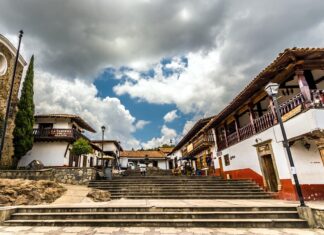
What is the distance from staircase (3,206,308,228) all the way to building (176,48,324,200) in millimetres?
3142

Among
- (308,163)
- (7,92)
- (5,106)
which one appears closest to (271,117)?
(308,163)

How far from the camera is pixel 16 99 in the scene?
714 inches

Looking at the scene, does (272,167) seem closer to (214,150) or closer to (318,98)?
(318,98)

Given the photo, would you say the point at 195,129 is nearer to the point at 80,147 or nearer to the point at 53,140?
the point at 80,147

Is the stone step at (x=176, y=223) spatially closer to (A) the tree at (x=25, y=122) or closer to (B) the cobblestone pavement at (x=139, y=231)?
(B) the cobblestone pavement at (x=139, y=231)

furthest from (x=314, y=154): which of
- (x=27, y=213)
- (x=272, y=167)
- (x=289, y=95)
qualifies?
(x=27, y=213)

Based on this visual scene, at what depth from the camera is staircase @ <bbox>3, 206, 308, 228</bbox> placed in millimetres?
5918

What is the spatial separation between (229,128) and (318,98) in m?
8.92

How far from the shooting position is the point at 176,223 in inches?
236

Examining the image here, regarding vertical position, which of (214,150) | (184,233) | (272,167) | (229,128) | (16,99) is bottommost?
(184,233)

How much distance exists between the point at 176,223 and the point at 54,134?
1830 centimetres

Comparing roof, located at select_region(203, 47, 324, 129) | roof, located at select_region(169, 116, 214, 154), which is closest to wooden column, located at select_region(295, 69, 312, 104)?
roof, located at select_region(203, 47, 324, 129)

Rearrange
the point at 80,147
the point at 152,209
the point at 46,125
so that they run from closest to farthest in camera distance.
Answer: the point at 152,209, the point at 80,147, the point at 46,125

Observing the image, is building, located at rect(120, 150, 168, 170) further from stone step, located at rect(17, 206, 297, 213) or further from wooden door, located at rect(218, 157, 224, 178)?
stone step, located at rect(17, 206, 297, 213)
